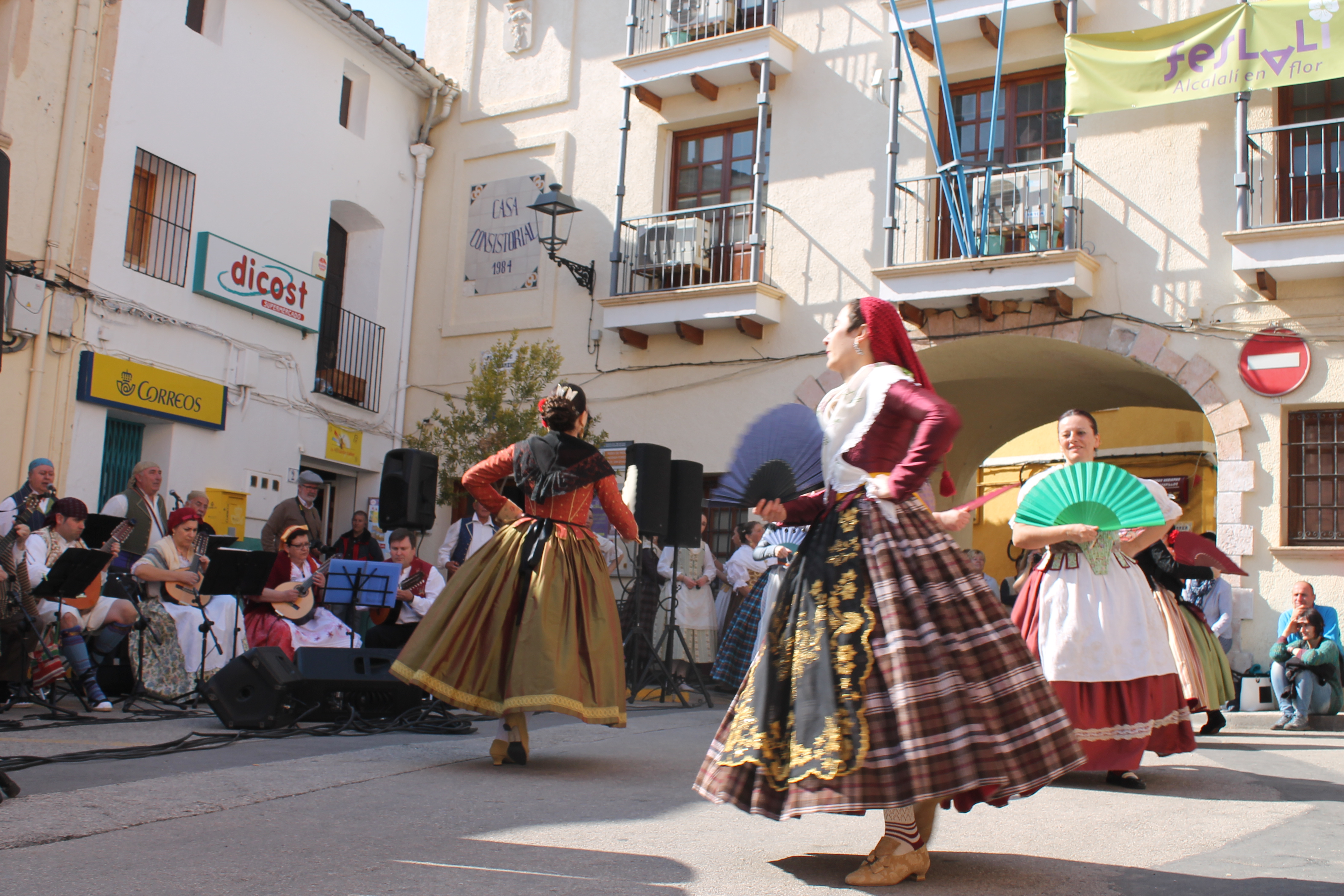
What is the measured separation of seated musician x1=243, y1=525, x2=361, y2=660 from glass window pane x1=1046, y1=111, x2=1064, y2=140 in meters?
8.78

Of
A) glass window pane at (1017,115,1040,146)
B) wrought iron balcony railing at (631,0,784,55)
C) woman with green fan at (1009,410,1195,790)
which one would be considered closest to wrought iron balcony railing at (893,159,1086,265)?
glass window pane at (1017,115,1040,146)

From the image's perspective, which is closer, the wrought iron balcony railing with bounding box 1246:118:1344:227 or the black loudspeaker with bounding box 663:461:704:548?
the black loudspeaker with bounding box 663:461:704:548

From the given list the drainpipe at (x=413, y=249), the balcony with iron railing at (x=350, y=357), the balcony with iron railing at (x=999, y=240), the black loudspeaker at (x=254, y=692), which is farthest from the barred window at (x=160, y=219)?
the balcony with iron railing at (x=999, y=240)

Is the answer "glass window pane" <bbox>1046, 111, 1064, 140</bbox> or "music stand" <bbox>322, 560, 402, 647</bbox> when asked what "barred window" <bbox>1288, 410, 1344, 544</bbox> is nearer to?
"glass window pane" <bbox>1046, 111, 1064, 140</bbox>

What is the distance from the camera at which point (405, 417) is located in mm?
16250

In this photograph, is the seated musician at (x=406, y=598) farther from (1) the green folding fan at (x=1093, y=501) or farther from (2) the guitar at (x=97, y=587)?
(1) the green folding fan at (x=1093, y=501)

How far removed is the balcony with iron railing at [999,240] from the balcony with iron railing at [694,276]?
1.55 metres

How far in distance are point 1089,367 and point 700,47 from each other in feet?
18.7

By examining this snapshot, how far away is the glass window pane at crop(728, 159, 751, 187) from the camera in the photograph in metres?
14.9

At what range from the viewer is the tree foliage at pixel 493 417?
1341 centimetres

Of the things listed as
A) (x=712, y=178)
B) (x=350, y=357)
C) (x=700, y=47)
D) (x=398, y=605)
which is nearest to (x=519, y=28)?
(x=700, y=47)

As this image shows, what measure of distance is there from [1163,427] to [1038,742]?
1903 cm

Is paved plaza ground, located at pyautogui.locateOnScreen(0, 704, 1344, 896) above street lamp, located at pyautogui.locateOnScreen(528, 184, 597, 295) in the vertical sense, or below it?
below

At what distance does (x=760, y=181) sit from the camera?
13914 mm
